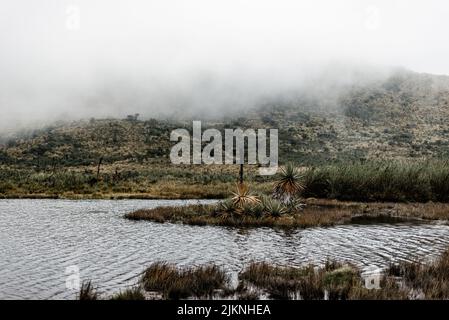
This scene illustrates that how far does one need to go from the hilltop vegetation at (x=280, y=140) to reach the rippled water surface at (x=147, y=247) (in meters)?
29.5

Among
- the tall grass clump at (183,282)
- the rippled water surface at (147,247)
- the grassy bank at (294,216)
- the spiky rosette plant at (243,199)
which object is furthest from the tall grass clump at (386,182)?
the tall grass clump at (183,282)

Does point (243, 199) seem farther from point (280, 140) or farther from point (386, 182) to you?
point (280, 140)

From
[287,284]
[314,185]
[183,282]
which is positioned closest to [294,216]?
[314,185]

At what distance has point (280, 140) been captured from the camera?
106625 mm

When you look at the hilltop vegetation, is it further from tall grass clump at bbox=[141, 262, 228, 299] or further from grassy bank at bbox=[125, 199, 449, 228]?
tall grass clump at bbox=[141, 262, 228, 299]

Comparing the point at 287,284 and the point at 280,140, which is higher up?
the point at 287,284

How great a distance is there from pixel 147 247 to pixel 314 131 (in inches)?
3768

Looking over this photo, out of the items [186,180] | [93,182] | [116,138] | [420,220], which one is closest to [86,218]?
[420,220]

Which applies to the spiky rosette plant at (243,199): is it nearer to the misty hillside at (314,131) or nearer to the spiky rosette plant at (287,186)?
the spiky rosette plant at (287,186)

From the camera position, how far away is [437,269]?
15.3m

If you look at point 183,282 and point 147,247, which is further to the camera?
point 147,247

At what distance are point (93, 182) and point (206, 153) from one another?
44.5 meters

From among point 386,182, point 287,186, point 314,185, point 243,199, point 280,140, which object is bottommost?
point 280,140

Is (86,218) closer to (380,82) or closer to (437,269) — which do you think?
(437,269)
